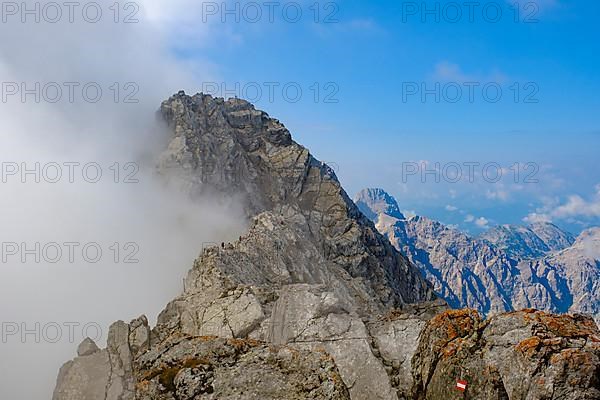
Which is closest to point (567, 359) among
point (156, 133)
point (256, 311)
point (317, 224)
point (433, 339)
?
point (433, 339)

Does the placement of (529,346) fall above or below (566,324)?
below

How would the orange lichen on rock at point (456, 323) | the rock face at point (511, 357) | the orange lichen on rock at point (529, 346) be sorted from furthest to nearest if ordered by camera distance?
the orange lichen on rock at point (456, 323) → the orange lichen on rock at point (529, 346) → the rock face at point (511, 357)

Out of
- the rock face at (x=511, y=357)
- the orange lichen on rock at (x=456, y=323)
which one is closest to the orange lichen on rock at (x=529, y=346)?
the rock face at (x=511, y=357)

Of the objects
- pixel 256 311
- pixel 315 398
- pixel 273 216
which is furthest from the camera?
pixel 273 216

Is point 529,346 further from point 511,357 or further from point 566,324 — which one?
point 566,324

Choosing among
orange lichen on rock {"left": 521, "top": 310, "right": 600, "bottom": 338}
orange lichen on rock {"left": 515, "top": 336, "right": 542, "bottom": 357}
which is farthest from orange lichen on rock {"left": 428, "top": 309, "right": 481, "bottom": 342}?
orange lichen on rock {"left": 515, "top": 336, "right": 542, "bottom": 357}

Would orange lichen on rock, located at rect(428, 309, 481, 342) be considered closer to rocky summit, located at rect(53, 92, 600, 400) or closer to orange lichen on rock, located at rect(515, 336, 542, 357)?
rocky summit, located at rect(53, 92, 600, 400)

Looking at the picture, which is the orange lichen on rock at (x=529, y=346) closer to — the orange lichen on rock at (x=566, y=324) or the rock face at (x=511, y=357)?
the rock face at (x=511, y=357)

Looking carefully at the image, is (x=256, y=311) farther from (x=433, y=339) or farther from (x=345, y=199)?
(x=345, y=199)

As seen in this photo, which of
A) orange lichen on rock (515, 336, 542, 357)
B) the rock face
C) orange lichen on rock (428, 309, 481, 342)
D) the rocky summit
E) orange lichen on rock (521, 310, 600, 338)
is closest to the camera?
the rocky summit

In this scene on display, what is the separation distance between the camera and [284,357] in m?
15.7

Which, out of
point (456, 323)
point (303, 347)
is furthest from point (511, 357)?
point (303, 347)

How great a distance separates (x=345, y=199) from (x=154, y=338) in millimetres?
110353

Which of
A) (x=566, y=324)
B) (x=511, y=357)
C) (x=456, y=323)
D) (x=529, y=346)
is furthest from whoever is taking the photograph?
(x=456, y=323)
